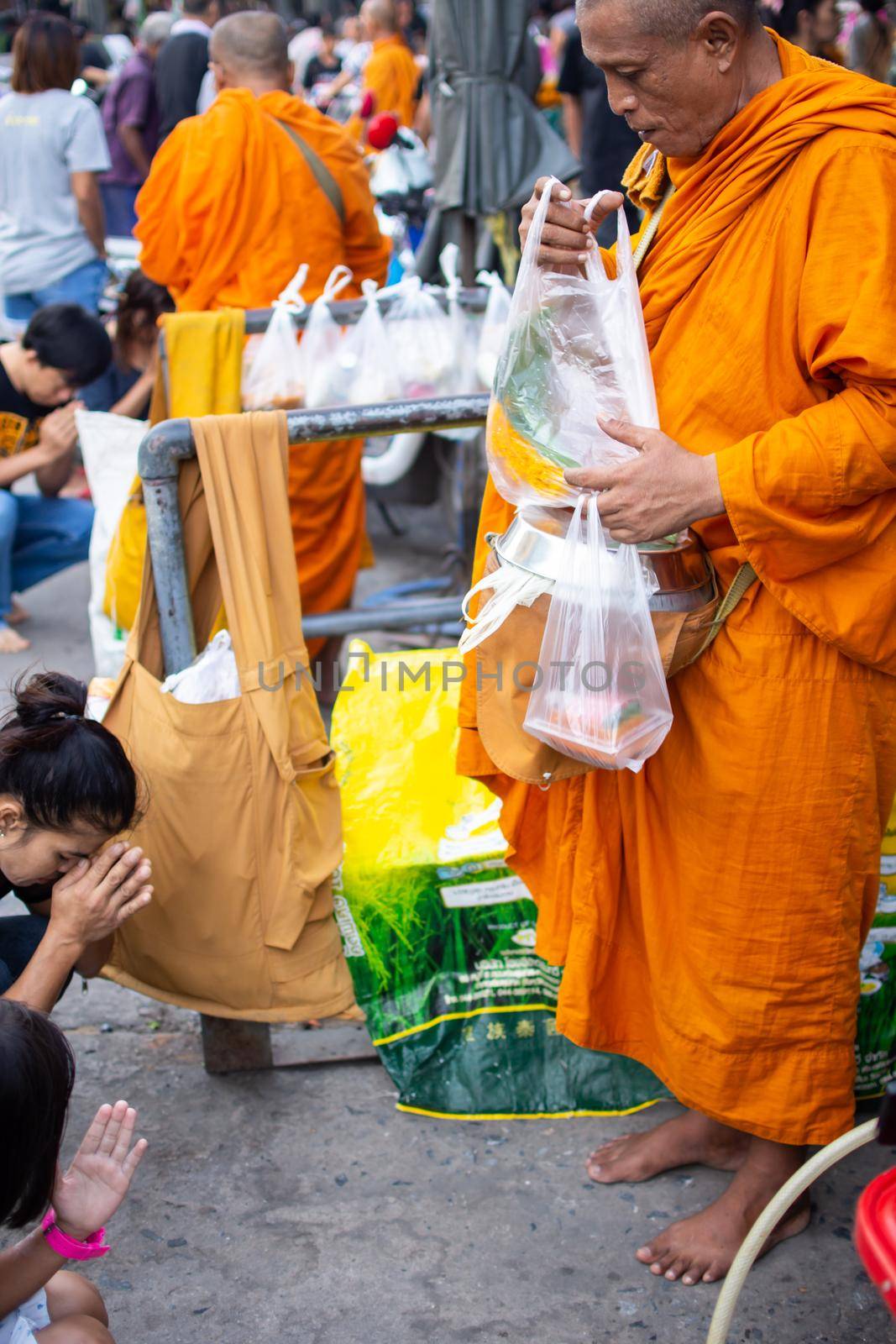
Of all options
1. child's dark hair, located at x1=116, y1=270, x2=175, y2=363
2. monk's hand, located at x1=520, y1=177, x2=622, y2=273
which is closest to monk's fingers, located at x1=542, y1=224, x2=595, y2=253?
monk's hand, located at x1=520, y1=177, x2=622, y2=273

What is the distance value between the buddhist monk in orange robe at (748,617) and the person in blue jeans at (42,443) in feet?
7.72

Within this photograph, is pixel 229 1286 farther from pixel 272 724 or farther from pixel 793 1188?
pixel 793 1188

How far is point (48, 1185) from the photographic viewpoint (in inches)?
60.6

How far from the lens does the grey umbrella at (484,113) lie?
14.8ft

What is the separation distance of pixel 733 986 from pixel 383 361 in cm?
219

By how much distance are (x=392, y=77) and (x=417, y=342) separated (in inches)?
260

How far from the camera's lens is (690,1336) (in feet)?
6.32

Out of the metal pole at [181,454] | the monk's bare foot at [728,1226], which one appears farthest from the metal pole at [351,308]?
the monk's bare foot at [728,1226]

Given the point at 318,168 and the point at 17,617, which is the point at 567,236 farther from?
the point at 17,617

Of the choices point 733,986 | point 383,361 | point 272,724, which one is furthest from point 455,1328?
point 383,361

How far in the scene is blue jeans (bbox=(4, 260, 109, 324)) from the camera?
5.82 m

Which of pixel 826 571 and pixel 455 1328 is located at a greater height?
pixel 826 571

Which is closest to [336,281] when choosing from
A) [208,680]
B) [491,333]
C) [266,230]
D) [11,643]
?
[266,230]

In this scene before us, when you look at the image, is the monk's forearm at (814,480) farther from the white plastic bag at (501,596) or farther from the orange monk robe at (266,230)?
the orange monk robe at (266,230)
